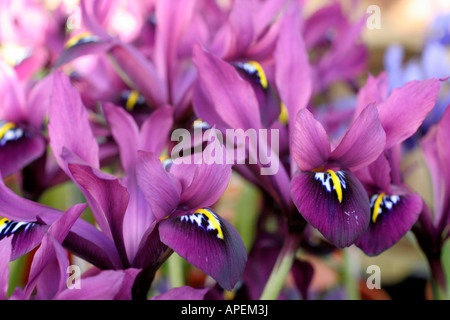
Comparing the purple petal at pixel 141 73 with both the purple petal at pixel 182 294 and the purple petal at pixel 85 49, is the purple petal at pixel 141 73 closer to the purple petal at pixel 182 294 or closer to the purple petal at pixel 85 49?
the purple petal at pixel 85 49

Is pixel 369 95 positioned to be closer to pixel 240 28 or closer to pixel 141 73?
pixel 240 28

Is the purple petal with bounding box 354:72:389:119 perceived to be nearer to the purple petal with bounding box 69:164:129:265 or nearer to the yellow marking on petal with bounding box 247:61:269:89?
the yellow marking on petal with bounding box 247:61:269:89

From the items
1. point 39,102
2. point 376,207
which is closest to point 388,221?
point 376,207

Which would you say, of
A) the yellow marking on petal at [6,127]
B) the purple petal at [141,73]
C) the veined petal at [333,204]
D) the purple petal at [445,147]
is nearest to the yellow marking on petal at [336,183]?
the veined petal at [333,204]

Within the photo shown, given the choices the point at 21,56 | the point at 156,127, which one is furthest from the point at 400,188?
the point at 21,56

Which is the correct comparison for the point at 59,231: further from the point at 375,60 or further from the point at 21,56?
the point at 375,60
